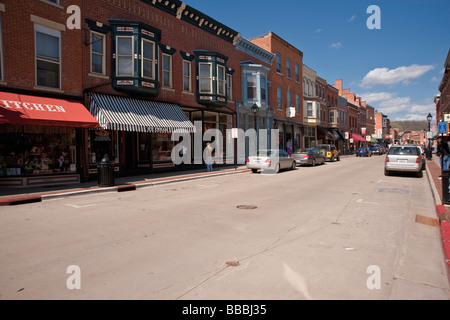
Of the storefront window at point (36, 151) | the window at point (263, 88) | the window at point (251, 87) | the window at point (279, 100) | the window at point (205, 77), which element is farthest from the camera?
the window at point (279, 100)

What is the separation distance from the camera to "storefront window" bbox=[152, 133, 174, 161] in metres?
18.0

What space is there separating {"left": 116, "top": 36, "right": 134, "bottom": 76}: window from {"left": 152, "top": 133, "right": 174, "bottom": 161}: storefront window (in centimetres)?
404

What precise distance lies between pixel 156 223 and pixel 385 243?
182 inches

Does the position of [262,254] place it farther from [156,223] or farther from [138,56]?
[138,56]

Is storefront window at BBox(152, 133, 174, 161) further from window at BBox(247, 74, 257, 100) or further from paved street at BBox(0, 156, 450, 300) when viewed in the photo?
window at BBox(247, 74, 257, 100)

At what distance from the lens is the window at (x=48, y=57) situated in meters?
12.5

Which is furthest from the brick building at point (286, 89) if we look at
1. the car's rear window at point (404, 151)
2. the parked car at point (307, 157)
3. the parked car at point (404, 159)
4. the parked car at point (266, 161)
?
the parked car at point (404, 159)

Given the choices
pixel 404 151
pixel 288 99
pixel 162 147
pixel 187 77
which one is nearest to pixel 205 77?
pixel 187 77

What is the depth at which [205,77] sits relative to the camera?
2102cm

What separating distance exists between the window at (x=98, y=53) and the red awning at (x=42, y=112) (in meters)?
2.50

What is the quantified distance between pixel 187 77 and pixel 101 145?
795 centimetres

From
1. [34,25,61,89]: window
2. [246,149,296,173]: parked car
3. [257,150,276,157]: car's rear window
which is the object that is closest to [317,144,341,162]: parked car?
[246,149,296,173]: parked car

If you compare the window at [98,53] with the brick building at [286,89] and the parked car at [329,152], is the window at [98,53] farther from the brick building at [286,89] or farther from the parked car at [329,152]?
the parked car at [329,152]
